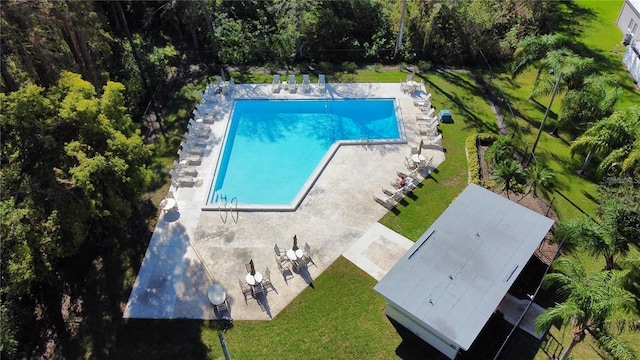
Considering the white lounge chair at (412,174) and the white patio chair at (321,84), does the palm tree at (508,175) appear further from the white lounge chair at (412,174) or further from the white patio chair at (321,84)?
the white patio chair at (321,84)

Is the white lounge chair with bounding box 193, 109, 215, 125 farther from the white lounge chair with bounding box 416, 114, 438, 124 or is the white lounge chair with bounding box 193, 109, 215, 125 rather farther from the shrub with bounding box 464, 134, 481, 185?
the shrub with bounding box 464, 134, 481, 185

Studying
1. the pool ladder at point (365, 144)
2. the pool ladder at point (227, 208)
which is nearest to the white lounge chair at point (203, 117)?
the pool ladder at point (227, 208)

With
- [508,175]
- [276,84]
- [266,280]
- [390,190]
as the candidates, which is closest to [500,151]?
[508,175]

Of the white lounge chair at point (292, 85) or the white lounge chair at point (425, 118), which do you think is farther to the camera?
the white lounge chair at point (292, 85)

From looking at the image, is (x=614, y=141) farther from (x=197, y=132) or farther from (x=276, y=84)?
(x=197, y=132)

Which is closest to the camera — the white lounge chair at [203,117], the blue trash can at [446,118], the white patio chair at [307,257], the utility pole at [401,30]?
the white patio chair at [307,257]

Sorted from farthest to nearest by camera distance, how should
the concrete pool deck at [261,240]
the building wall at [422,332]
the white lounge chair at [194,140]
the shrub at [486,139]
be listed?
the shrub at [486,139], the white lounge chair at [194,140], the concrete pool deck at [261,240], the building wall at [422,332]
